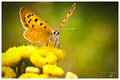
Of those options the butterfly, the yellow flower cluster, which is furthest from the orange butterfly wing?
the yellow flower cluster

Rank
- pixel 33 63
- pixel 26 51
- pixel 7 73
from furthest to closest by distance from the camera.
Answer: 1. pixel 26 51
2. pixel 33 63
3. pixel 7 73

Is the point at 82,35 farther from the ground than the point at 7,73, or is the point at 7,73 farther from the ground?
the point at 82,35

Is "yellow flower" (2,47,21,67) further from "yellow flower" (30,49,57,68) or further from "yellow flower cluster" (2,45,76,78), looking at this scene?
"yellow flower" (30,49,57,68)

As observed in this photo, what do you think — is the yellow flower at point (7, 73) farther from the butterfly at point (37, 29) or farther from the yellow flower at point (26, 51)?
the butterfly at point (37, 29)

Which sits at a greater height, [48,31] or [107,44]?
[48,31]

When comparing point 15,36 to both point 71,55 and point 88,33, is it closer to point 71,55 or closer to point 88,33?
point 71,55

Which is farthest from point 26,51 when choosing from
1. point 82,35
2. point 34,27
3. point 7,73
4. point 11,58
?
point 82,35

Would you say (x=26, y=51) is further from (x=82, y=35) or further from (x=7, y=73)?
(x=82, y=35)

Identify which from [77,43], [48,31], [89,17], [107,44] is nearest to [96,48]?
[107,44]
